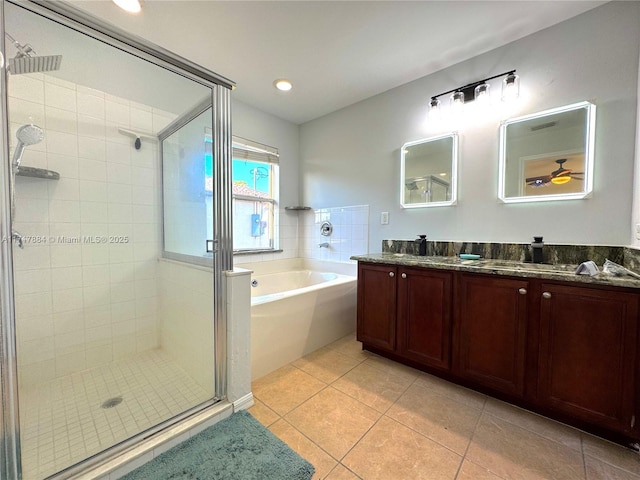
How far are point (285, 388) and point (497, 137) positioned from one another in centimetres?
242

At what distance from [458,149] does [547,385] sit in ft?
5.66

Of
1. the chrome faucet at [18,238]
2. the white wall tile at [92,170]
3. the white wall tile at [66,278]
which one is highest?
the white wall tile at [92,170]

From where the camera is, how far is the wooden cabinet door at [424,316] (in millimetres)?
1691

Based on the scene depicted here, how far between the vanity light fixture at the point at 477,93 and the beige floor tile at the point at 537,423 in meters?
2.10

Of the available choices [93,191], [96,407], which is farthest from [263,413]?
[93,191]

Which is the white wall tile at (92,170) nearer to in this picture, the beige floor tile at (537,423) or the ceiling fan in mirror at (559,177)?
the beige floor tile at (537,423)

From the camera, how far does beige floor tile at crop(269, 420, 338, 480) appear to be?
3.68 feet

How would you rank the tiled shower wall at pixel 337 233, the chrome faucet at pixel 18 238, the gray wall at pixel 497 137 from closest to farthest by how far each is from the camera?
1. the chrome faucet at pixel 18 238
2. the gray wall at pixel 497 137
3. the tiled shower wall at pixel 337 233

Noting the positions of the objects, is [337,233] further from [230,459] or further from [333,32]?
[230,459]

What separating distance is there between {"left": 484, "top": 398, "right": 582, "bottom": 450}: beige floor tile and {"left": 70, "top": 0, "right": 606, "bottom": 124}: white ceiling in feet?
8.08

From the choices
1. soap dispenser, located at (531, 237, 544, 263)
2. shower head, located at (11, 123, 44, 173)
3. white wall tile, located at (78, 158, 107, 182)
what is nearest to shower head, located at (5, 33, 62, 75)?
shower head, located at (11, 123, 44, 173)

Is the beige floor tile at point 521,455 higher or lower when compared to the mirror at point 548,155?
lower

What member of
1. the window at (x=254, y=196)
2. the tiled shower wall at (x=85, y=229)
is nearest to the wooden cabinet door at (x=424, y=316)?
the window at (x=254, y=196)

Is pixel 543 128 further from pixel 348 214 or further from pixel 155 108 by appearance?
pixel 155 108
